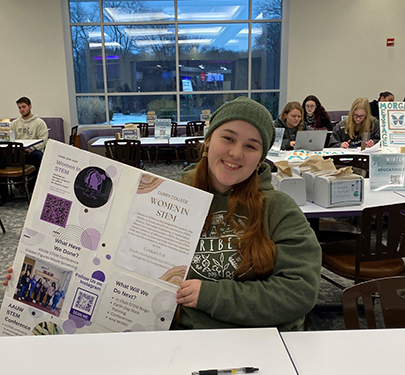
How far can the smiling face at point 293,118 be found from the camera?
16.2ft

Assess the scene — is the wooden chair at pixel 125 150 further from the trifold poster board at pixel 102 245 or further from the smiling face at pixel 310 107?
the trifold poster board at pixel 102 245

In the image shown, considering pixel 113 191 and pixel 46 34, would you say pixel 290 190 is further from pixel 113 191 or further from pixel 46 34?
pixel 46 34

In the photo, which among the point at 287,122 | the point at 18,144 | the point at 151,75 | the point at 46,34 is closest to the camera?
the point at 18,144

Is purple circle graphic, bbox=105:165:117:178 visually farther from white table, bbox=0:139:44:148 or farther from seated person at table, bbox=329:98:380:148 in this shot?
white table, bbox=0:139:44:148

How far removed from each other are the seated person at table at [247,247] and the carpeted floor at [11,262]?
456mm

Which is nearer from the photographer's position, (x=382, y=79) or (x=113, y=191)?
(x=113, y=191)

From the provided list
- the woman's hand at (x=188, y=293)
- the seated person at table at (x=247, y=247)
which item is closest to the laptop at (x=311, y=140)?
the seated person at table at (x=247, y=247)

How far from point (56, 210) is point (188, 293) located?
18.3 inches

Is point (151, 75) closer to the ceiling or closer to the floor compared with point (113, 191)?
closer to the ceiling

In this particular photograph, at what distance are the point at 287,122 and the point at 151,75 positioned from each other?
5.09 metres

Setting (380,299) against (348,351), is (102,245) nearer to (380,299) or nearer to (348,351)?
(348,351)

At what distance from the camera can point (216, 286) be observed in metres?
1.13

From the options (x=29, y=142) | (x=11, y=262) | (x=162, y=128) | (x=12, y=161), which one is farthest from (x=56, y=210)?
(x=162, y=128)

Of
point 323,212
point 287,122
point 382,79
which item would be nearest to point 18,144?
point 287,122
